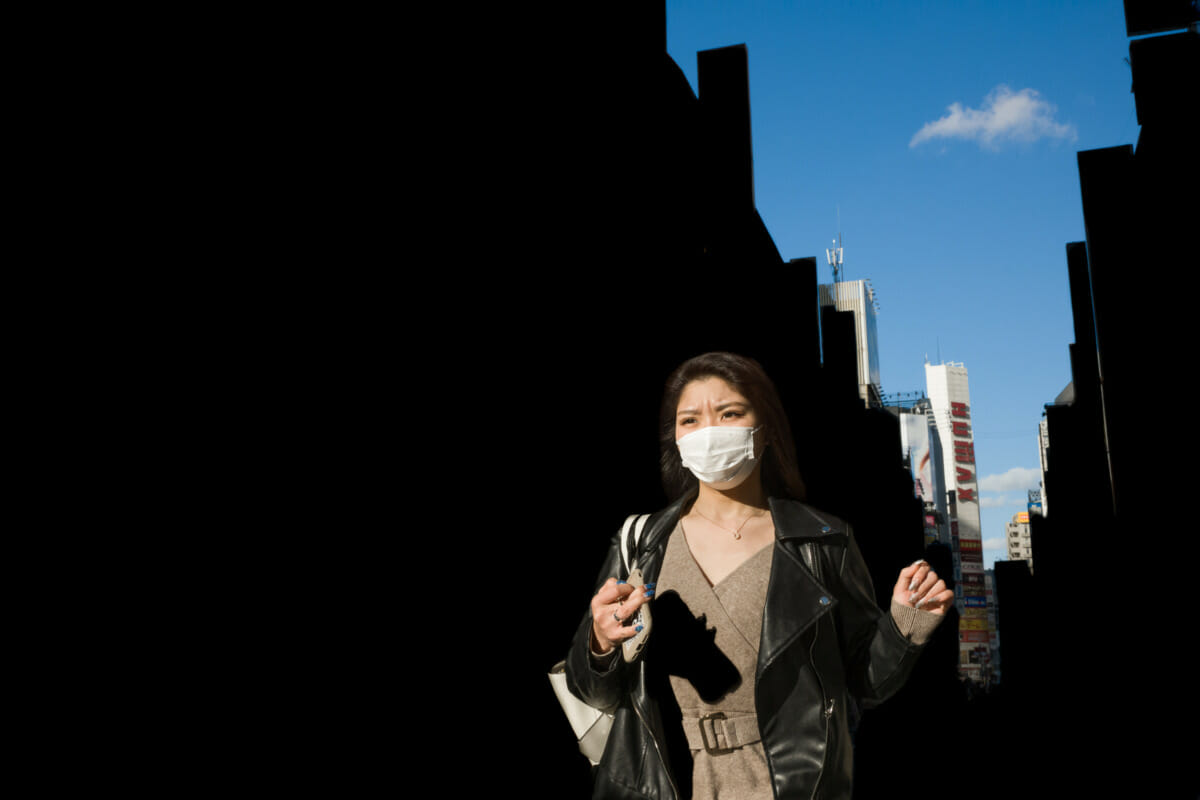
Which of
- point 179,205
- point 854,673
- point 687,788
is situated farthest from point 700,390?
point 179,205

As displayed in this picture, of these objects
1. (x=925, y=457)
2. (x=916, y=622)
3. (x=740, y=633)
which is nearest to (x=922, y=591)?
(x=916, y=622)

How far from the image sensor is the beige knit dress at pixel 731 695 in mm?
2977

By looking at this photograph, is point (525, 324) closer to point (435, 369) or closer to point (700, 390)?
point (435, 369)

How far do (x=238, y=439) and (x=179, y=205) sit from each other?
2.16ft

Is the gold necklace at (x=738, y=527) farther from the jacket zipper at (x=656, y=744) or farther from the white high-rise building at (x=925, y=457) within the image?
the white high-rise building at (x=925, y=457)

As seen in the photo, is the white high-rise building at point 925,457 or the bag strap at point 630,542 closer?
the bag strap at point 630,542

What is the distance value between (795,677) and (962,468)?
13562 centimetres

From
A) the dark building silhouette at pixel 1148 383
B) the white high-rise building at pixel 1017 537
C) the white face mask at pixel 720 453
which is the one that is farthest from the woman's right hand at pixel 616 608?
the white high-rise building at pixel 1017 537

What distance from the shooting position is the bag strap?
3.39 meters

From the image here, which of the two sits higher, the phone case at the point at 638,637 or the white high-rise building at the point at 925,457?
the white high-rise building at the point at 925,457

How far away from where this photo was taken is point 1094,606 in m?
12.3

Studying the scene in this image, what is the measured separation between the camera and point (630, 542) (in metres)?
3.42

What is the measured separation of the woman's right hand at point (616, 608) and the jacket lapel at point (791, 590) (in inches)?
15.6

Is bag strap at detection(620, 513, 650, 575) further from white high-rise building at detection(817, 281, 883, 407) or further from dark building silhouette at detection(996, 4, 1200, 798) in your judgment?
white high-rise building at detection(817, 281, 883, 407)
